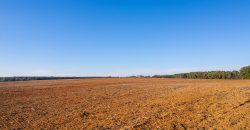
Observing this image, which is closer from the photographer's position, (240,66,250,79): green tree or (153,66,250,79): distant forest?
(240,66,250,79): green tree

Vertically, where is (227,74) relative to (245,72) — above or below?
below

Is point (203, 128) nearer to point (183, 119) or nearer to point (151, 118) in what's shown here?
point (183, 119)

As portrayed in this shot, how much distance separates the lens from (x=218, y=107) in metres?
14.0

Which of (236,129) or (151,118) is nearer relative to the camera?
(236,129)

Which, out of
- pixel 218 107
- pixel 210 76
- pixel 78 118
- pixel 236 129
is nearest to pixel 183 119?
pixel 236 129

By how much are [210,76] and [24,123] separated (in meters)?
74.7

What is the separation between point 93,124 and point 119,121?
1266mm

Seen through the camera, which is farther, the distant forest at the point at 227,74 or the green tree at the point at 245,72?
the distant forest at the point at 227,74

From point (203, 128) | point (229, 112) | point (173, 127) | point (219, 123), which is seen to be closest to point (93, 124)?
point (173, 127)

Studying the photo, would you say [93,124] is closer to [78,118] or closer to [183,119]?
[78,118]

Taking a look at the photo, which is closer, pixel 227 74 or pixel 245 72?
pixel 245 72

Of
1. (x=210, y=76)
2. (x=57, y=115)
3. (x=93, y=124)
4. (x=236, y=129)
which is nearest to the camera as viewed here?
(x=236, y=129)

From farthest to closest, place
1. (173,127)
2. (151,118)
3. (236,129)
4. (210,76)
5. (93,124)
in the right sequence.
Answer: (210,76), (151,118), (93,124), (173,127), (236,129)

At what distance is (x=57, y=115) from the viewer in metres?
Result: 13.6
